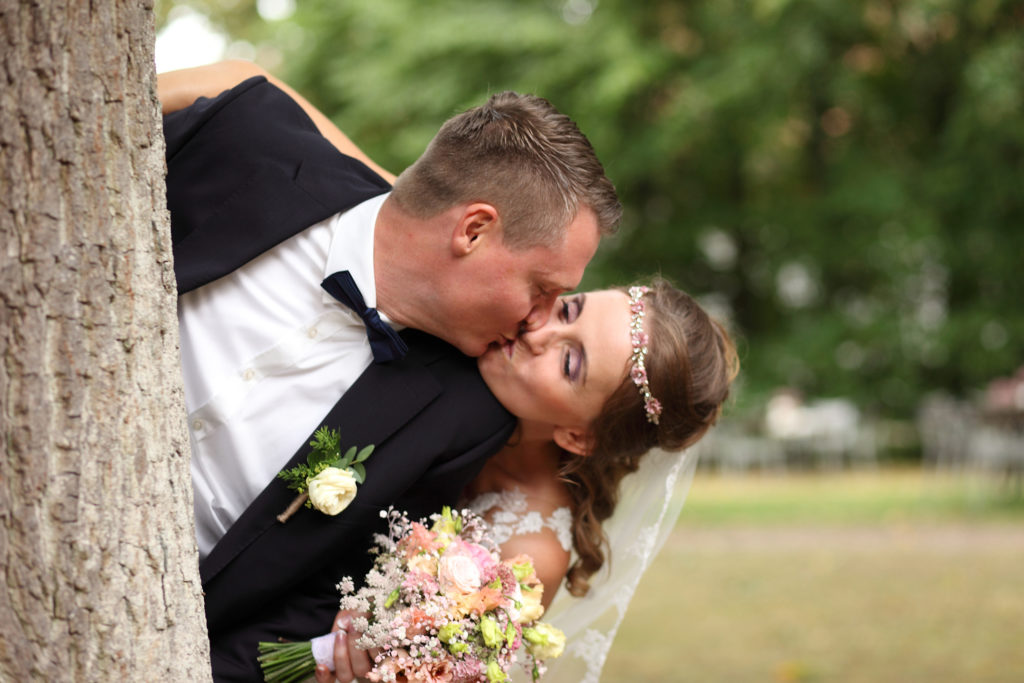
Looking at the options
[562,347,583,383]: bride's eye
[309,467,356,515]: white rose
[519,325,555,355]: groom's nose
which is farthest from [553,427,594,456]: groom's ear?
[309,467,356,515]: white rose

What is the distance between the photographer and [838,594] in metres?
9.13

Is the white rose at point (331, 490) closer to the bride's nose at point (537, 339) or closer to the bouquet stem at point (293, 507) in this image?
the bouquet stem at point (293, 507)

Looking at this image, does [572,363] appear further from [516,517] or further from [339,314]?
[339,314]

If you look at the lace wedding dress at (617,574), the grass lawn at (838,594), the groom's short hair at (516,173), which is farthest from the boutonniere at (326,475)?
the grass lawn at (838,594)

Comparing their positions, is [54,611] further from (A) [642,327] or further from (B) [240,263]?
(A) [642,327]

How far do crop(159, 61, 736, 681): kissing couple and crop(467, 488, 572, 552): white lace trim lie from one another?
43cm

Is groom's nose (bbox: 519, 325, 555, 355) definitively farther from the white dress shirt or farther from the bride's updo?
the white dress shirt

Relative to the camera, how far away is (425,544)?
299 cm

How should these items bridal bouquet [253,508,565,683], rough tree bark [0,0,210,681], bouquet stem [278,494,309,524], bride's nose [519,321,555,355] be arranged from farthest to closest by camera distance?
bride's nose [519,321,555,355]
bouquet stem [278,494,309,524]
bridal bouquet [253,508,565,683]
rough tree bark [0,0,210,681]

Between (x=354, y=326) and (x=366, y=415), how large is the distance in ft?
0.98

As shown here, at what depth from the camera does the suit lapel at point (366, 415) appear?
3.05 metres

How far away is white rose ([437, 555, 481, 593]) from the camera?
2.89m

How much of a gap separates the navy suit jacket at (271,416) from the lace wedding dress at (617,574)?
991mm

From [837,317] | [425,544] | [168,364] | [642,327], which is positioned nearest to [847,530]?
[837,317]
